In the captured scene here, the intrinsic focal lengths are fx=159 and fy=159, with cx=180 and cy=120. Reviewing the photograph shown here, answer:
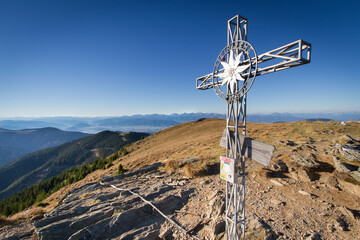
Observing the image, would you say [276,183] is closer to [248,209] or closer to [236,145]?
[248,209]

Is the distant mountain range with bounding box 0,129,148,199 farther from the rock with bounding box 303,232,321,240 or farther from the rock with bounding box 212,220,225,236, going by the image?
the rock with bounding box 303,232,321,240

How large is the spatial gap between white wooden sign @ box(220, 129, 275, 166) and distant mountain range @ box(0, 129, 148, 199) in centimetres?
16760

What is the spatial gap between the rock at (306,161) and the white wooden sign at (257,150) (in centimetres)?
753

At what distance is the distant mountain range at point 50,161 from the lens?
159 meters

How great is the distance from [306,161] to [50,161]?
23053 centimetres

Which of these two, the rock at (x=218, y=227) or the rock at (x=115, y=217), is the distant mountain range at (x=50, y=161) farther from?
the rock at (x=218, y=227)

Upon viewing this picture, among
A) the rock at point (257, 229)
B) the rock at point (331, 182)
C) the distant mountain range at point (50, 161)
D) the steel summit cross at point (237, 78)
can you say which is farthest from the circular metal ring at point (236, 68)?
the distant mountain range at point (50, 161)

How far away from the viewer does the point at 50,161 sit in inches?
6983

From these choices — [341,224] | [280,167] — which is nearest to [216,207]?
[341,224]

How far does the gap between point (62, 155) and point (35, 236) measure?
221 metres

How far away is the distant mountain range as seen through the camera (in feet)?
522

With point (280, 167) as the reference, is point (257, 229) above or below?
below

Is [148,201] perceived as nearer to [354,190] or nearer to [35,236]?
[35,236]

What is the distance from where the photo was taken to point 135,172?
16391 millimetres
